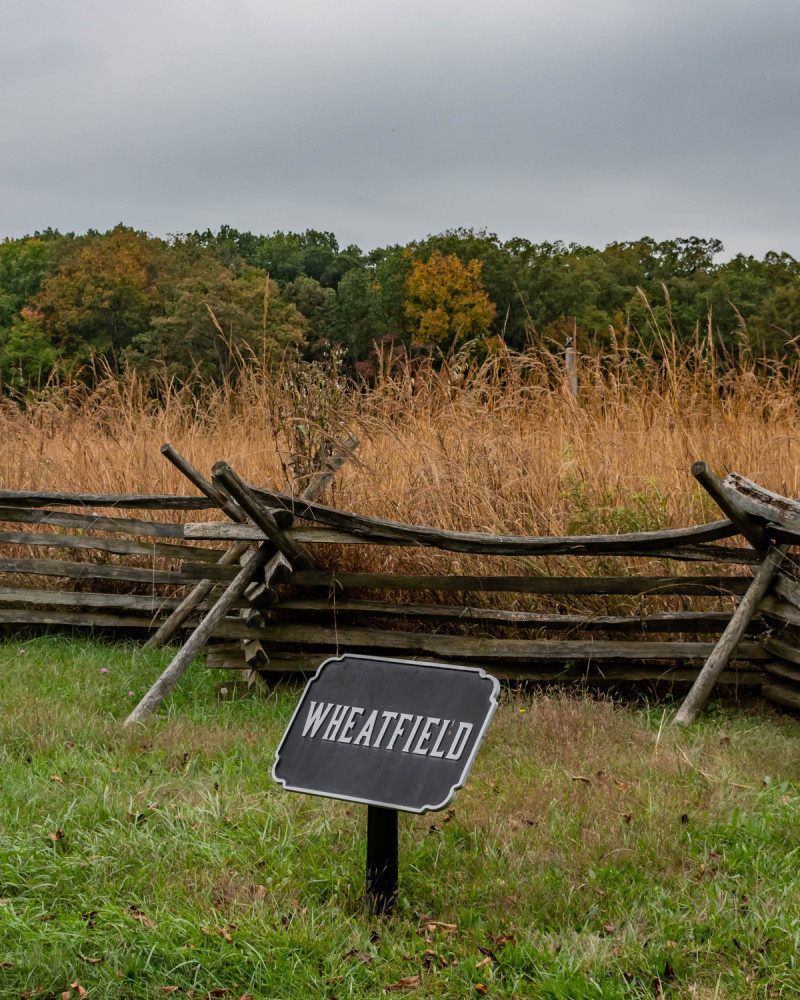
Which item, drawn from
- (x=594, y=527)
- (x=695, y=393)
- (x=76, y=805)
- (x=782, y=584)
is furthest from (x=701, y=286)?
(x=76, y=805)

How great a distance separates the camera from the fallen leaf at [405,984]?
240cm

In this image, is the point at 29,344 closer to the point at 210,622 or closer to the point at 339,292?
the point at 339,292

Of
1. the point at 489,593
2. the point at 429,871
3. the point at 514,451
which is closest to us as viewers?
the point at 429,871

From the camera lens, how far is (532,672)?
504 cm

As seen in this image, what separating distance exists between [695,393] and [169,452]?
335 centimetres

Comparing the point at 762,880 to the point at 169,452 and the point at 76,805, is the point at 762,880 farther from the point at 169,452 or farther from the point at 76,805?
the point at 169,452

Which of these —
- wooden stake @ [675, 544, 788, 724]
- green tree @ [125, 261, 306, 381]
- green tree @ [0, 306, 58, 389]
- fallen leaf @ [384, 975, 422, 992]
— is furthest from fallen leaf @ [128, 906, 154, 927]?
green tree @ [0, 306, 58, 389]

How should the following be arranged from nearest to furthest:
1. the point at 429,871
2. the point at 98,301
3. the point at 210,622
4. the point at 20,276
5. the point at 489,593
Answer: the point at 429,871 → the point at 210,622 → the point at 489,593 → the point at 98,301 → the point at 20,276

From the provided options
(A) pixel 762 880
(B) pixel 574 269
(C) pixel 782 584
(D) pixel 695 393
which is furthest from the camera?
(B) pixel 574 269

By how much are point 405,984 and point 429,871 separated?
57 cm

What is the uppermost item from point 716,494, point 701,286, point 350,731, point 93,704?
point 701,286

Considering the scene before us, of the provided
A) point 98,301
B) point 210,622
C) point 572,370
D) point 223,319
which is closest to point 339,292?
point 98,301

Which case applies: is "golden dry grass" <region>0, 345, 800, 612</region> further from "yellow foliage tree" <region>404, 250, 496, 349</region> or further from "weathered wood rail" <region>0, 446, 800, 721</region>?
"yellow foliage tree" <region>404, 250, 496, 349</region>

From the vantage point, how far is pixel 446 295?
24.1 metres
